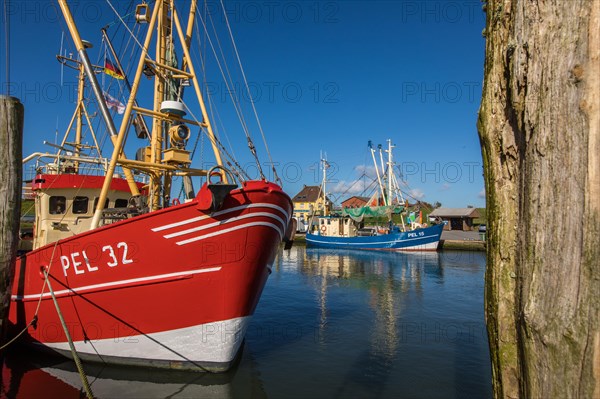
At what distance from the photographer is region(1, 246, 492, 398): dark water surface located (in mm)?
6516

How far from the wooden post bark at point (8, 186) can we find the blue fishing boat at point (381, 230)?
32.7 meters

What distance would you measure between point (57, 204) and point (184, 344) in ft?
19.2

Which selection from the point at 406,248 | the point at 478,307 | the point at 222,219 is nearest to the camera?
the point at 222,219

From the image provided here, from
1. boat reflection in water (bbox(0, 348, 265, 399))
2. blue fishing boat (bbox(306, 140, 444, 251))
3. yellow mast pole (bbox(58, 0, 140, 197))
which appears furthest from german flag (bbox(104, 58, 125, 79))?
blue fishing boat (bbox(306, 140, 444, 251))

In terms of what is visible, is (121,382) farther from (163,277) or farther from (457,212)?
(457,212)

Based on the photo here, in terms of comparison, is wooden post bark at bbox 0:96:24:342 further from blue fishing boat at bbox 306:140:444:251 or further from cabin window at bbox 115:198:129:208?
blue fishing boat at bbox 306:140:444:251

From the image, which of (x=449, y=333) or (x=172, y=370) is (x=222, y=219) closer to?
(x=172, y=370)

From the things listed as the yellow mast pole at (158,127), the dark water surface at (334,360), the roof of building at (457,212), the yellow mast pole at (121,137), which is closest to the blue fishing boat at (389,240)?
the roof of building at (457,212)

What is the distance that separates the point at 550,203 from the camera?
192 centimetres

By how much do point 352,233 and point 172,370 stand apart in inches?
1504

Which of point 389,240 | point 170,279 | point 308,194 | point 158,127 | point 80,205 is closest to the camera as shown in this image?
point 170,279

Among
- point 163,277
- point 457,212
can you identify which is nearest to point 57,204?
point 163,277

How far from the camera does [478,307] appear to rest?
44.1 feet

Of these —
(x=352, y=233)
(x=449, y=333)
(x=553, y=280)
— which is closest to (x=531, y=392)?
(x=553, y=280)
